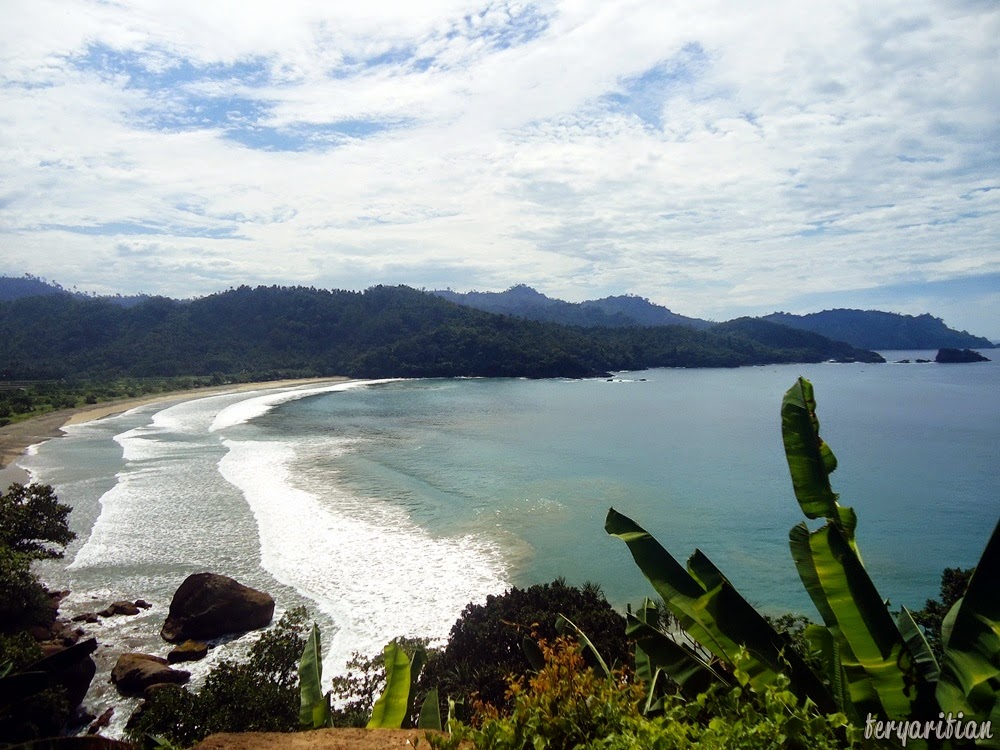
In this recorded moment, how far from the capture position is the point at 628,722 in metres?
3.15

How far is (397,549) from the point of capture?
2080cm

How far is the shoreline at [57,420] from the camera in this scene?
107 feet

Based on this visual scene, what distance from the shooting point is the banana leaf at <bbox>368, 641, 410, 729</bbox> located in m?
5.47

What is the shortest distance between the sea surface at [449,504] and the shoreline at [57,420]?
1.37 meters

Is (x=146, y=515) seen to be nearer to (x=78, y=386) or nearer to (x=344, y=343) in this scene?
(x=78, y=386)

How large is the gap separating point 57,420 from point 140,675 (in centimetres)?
4822

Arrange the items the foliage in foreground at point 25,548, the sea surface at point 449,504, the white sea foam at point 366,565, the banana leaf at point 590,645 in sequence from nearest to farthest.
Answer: the banana leaf at point 590,645 < the foliage in foreground at point 25,548 < the white sea foam at point 366,565 < the sea surface at point 449,504

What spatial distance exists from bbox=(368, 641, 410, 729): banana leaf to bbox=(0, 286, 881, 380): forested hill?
10419 cm

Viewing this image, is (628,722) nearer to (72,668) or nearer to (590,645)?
(590,645)

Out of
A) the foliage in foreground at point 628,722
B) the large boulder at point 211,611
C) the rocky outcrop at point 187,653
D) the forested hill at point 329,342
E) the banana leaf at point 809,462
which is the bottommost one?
the rocky outcrop at point 187,653

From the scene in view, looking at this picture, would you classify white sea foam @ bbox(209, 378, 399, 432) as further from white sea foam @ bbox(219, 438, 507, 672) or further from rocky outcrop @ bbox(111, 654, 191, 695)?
rocky outcrop @ bbox(111, 654, 191, 695)

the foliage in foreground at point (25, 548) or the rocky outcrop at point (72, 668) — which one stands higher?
the foliage in foreground at point (25, 548)

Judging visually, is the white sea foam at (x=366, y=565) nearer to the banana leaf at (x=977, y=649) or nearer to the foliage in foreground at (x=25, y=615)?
the foliage in foreground at (x=25, y=615)

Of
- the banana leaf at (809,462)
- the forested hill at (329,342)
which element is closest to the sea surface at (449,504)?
the banana leaf at (809,462)
